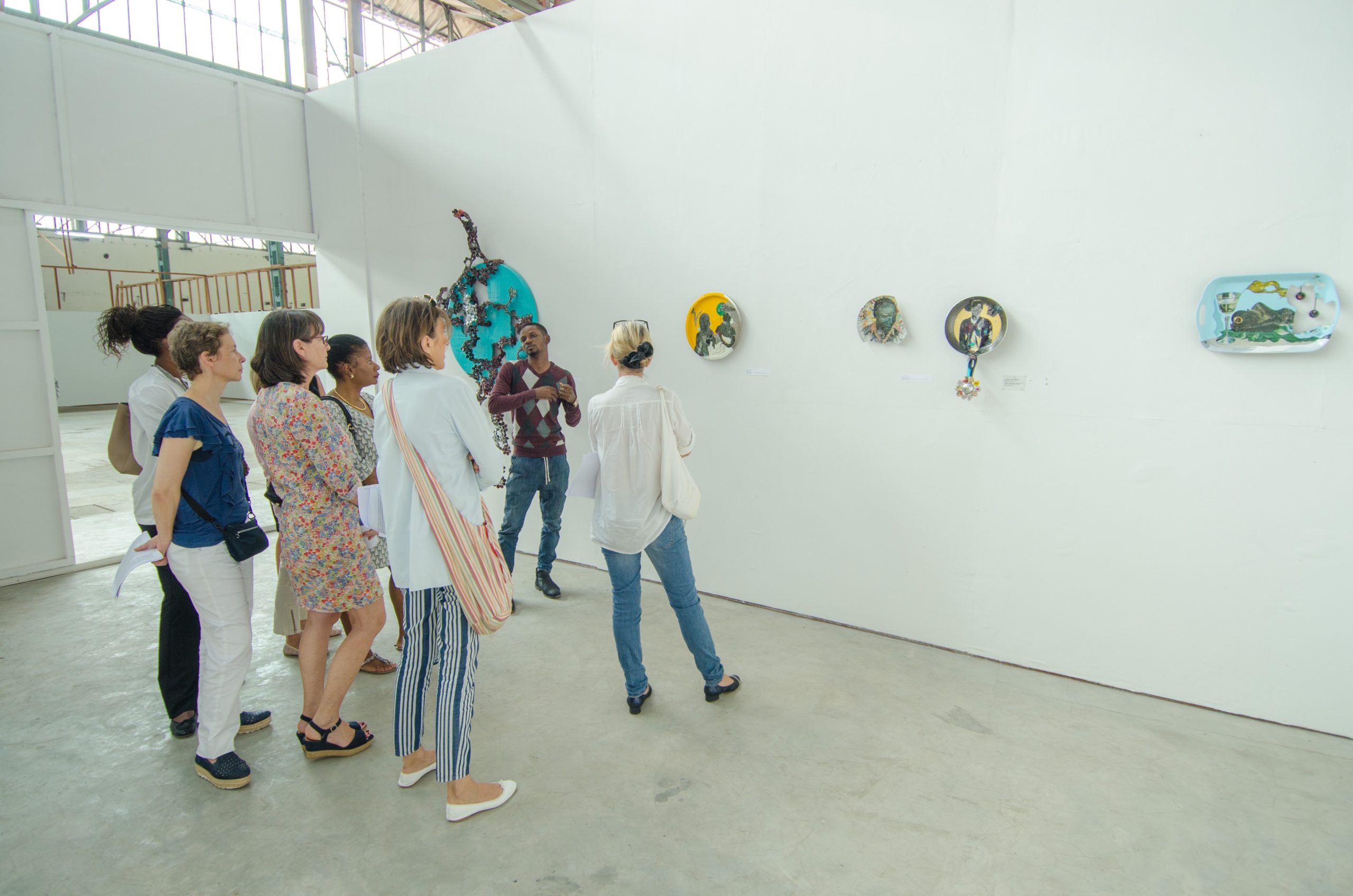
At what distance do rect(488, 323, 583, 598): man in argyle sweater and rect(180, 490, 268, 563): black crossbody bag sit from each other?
58.0 inches

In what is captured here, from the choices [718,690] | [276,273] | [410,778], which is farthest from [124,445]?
[276,273]

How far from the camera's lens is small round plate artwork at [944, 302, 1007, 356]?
2797 millimetres

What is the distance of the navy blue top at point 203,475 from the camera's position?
2.06 m

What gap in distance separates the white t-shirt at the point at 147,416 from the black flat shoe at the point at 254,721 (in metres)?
0.79

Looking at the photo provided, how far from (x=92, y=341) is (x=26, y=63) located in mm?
12000

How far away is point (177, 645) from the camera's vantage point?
8.15ft

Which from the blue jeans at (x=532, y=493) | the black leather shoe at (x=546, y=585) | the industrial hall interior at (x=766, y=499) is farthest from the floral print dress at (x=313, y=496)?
the black leather shoe at (x=546, y=585)

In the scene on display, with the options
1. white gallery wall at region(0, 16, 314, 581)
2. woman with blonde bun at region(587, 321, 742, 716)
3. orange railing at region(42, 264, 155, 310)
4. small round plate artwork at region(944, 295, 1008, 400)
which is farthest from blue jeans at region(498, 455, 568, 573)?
orange railing at region(42, 264, 155, 310)

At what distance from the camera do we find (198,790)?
2.23 m

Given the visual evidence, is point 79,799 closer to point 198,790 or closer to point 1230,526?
point 198,790

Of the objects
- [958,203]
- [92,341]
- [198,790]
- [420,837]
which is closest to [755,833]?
[420,837]

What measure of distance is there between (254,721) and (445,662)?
1.16 metres

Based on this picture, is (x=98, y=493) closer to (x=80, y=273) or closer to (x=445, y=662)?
(x=445, y=662)

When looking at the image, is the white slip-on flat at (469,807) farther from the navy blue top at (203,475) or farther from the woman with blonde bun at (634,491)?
the navy blue top at (203,475)
